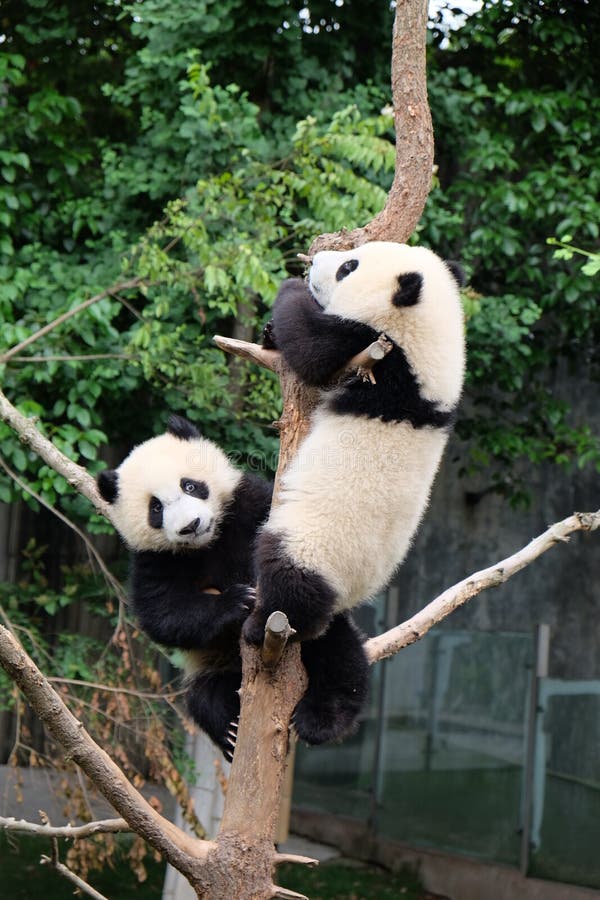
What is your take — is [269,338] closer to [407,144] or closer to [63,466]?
[407,144]

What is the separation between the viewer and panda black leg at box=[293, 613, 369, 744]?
10.5 ft

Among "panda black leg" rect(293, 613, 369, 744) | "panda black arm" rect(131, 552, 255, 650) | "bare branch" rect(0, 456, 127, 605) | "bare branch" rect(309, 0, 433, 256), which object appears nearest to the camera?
"panda black leg" rect(293, 613, 369, 744)

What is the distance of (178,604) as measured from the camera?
143 inches

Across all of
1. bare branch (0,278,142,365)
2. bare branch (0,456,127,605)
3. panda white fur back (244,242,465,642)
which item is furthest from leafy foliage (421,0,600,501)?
panda white fur back (244,242,465,642)

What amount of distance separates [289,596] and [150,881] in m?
5.57

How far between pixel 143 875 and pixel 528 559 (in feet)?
10.1

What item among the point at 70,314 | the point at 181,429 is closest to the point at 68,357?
the point at 70,314

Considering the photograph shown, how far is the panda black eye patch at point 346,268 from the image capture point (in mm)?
3225

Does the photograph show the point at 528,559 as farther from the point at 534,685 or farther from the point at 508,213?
the point at 534,685

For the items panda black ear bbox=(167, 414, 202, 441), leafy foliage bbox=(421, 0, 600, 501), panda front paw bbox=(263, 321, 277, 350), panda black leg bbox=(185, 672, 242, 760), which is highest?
leafy foliage bbox=(421, 0, 600, 501)

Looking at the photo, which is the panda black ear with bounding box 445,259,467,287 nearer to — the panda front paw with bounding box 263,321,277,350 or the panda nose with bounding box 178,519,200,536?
the panda front paw with bounding box 263,321,277,350

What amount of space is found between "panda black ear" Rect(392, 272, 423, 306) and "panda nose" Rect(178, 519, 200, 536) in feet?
3.57

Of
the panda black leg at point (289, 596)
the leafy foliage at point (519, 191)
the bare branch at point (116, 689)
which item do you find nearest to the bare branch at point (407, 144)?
the panda black leg at point (289, 596)

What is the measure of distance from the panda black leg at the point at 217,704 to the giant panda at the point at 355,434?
505mm
